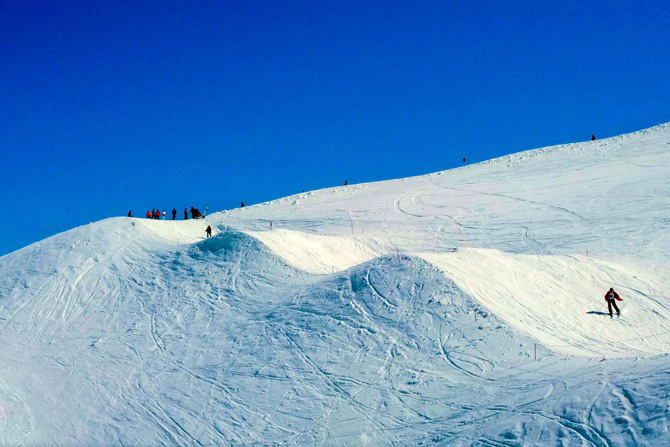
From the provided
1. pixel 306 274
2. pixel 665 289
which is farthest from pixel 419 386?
pixel 665 289

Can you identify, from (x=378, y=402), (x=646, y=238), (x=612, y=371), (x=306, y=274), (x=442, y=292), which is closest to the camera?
(x=612, y=371)

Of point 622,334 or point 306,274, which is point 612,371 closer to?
point 622,334

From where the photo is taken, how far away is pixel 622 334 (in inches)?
912

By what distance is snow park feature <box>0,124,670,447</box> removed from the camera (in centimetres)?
1686

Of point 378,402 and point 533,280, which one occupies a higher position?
point 533,280

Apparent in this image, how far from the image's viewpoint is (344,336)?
72.0ft

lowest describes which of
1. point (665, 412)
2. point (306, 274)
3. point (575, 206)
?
point (665, 412)

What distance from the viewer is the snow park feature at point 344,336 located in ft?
55.3

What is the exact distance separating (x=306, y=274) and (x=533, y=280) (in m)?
9.03

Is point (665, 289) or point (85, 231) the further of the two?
point (85, 231)

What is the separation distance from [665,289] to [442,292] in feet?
35.0

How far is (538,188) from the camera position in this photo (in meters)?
46.7

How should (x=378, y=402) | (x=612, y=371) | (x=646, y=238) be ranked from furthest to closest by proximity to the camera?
(x=646, y=238) < (x=378, y=402) < (x=612, y=371)

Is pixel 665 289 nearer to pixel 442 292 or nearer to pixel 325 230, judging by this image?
pixel 442 292
